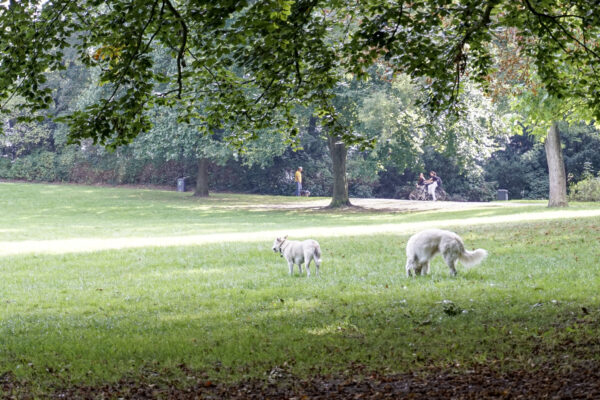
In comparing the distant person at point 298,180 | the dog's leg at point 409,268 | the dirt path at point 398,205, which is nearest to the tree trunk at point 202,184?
the dirt path at point 398,205

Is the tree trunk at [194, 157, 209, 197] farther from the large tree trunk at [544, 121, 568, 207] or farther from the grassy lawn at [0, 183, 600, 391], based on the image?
the grassy lawn at [0, 183, 600, 391]

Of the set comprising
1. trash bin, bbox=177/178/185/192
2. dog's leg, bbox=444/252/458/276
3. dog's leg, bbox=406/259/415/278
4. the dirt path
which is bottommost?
dog's leg, bbox=406/259/415/278

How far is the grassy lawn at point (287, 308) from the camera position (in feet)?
24.3

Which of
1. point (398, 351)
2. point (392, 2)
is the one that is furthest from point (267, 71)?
point (398, 351)

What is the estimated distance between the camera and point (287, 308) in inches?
404

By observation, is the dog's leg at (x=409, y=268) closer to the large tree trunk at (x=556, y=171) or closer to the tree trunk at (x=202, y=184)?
the large tree trunk at (x=556, y=171)

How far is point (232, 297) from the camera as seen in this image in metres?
11.5

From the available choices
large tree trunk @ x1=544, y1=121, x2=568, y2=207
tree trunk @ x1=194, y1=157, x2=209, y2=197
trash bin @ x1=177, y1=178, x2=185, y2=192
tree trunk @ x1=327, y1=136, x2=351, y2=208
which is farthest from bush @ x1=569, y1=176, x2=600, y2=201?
trash bin @ x1=177, y1=178, x2=185, y2=192

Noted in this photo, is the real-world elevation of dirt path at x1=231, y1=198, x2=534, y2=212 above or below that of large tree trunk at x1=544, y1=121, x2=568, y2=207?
below

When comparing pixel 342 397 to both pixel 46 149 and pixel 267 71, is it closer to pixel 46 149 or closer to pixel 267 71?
pixel 267 71

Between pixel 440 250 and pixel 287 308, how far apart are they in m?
3.55

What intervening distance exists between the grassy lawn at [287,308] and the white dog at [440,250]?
354 millimetres

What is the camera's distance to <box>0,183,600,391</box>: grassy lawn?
24.3ft

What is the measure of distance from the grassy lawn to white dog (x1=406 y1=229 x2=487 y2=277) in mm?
354
